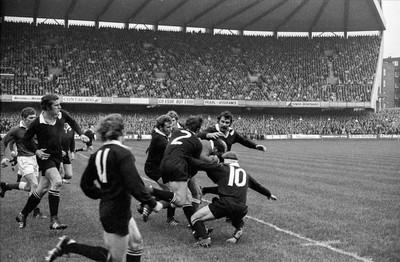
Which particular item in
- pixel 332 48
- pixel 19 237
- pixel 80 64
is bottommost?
pixel 19 237

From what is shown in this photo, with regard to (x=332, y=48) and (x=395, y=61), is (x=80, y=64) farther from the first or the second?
(x=395, y=61)

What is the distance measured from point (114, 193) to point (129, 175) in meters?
0.29

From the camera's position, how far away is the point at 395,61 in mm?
90688

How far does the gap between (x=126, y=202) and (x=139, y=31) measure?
168 ft

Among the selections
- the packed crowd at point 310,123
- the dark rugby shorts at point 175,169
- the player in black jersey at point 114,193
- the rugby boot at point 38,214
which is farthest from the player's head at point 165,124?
the packed crowd at point 310,123

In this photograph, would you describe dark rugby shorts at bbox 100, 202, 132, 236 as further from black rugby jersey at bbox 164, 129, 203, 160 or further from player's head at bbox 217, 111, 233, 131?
player's head at bbox 217, 111, 233, 131

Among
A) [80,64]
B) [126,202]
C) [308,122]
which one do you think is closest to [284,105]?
[308,122]

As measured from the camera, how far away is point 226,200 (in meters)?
7.00

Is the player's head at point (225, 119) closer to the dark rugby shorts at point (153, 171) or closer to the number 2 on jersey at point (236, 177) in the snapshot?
the dark rugby shorts at point (153, 171)

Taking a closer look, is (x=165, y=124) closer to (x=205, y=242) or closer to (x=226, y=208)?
(x=226, y=208)

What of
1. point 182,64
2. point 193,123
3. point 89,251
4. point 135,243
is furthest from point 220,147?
point 182,64

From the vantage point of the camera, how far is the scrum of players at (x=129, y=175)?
4.71 meters

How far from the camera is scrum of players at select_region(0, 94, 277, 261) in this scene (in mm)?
4711

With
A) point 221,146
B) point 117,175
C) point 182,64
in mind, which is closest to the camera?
point 117,175
